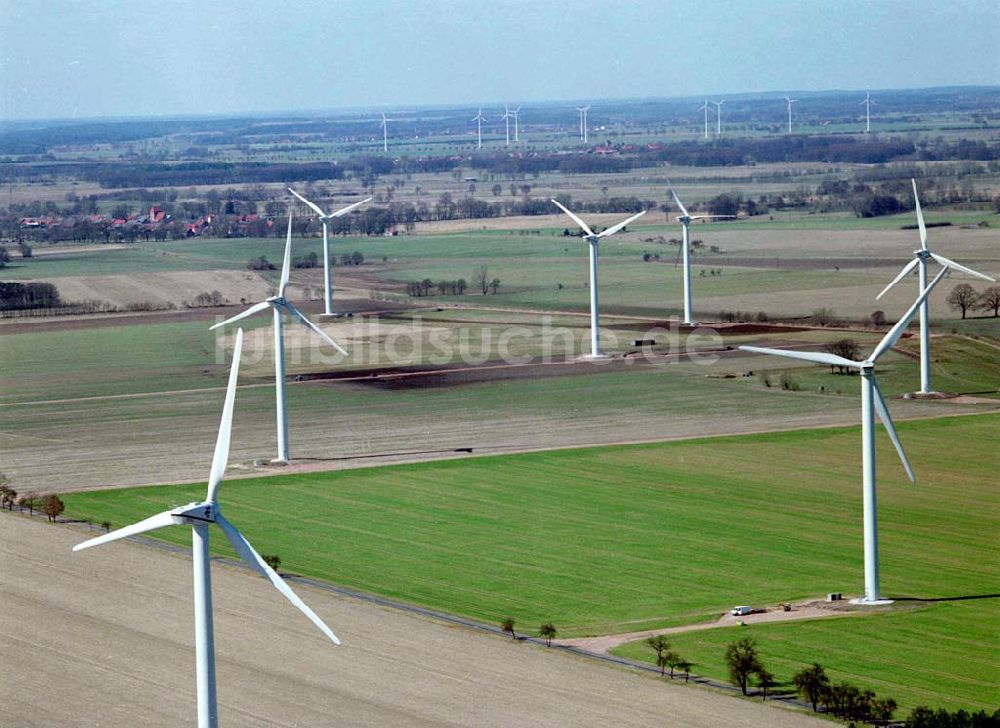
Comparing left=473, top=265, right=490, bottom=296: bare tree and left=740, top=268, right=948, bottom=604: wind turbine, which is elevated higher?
left=740, top=268, right=948, bottom=604: wind turbine

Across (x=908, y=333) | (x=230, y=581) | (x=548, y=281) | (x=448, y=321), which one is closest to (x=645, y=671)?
(x=230, y=581)

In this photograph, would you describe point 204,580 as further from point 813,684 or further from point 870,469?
point 870,469

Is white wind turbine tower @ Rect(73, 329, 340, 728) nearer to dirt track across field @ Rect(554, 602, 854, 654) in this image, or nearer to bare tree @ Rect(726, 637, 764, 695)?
bare tree @ Rect(726, 637, 764, 695)

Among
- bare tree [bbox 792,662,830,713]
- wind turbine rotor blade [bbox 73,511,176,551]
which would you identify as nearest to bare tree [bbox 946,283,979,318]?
bare tree [bbox 792,662,830,713]

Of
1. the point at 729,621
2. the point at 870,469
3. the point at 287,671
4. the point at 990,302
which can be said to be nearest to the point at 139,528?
the point at 287,671

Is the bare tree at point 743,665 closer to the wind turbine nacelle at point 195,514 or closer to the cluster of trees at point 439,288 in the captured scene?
the wind turbine nacelle at point 195,514

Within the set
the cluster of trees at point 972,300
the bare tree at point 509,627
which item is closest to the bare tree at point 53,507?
the bare tree at point 509,627
